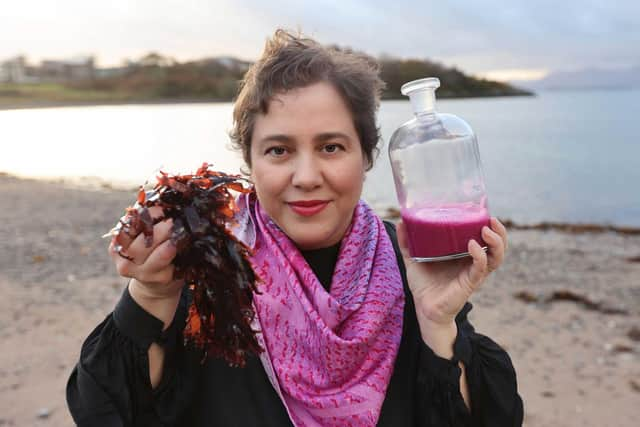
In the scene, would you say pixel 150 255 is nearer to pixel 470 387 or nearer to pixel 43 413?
pixel 470 387

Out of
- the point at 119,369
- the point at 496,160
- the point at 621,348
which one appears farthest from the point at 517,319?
the point at 496,160

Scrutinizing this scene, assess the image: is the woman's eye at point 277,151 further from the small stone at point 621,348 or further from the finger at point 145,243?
the small stone at point 621,348

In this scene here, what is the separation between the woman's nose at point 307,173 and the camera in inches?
80.4

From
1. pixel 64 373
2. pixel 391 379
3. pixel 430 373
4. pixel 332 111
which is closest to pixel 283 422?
pixel 391 379

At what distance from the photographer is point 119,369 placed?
1.91 metres

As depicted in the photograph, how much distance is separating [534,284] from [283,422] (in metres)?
8.57

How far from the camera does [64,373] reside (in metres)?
6.01

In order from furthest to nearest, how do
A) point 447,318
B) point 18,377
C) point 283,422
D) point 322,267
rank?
point 18,377 < point 322,267 < point 283,422 < point 447,318

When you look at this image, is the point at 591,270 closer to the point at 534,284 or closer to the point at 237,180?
the point at 534,284

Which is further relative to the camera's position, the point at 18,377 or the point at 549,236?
the point at 549,236


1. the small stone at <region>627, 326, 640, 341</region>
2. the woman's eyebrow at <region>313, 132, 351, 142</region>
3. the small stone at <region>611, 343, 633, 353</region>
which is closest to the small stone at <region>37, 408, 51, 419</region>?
the woman's eyebrow at <region>313, 132, 351, 142</region>

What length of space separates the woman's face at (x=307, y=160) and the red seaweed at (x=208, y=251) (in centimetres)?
22

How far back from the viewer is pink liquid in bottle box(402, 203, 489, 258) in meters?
1.92

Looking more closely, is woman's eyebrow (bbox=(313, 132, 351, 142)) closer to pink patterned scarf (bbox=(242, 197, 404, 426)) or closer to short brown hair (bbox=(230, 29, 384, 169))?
short brown hair (bbox=(230, 29, 384, 169))
